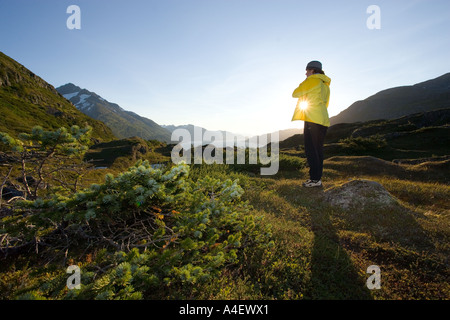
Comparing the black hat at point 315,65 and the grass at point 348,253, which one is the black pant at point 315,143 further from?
the black hat at point 315,65

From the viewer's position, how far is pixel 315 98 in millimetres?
5621

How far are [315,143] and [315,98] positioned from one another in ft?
4.30

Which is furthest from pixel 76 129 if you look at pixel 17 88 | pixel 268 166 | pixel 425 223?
pixel 17 88

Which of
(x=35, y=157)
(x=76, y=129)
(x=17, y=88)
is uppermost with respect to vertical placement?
(x=17, y=88)

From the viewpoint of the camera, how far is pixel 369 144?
15.3 meters

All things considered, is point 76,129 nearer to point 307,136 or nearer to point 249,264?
point 249,264

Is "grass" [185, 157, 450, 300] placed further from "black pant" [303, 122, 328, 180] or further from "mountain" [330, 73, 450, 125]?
"mountain" [330, 73, 450, 125]

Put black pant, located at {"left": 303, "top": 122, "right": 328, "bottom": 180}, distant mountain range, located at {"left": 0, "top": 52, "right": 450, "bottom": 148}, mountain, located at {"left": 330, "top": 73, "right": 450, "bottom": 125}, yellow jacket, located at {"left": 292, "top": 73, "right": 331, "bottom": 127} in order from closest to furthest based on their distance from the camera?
yellow jacket, located at {"left": 292, "top": 73, "right": 331, "bottom": 127}, black pant, located at {"left": 303, "top": 122, "right": 328, "bottom": 180}, distant mountain range, located at {"left": 0, "top": 52, "right": 450, "bottom": 148}, mountain, located at {"left": 330, "top": 73, "right": 450, "bottom": 125}

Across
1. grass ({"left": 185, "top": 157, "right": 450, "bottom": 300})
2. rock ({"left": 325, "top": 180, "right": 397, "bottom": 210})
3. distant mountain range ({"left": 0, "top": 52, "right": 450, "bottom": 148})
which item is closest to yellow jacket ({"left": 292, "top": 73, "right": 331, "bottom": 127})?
rock ({"left": 325, "top": 180, "right": 397, "bottom": 210})

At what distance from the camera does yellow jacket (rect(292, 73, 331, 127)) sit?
5.62 meters

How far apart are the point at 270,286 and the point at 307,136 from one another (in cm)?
486

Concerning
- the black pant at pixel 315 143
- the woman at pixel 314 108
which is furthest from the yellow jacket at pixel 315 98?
the black pant at pixel 315 143

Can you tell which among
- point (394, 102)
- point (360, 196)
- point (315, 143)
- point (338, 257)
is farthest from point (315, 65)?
point (394, 102)

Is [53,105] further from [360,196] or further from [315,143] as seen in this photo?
[360,196]
